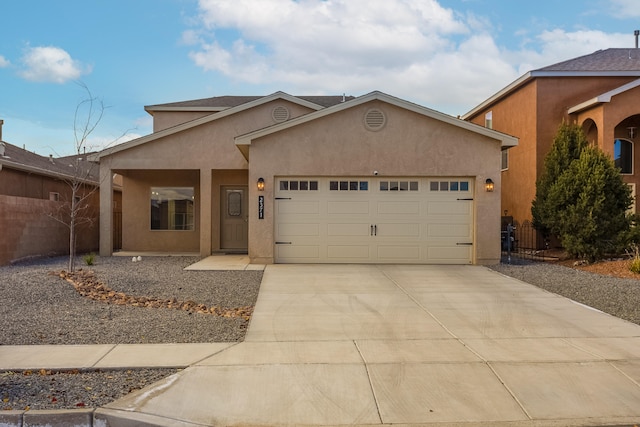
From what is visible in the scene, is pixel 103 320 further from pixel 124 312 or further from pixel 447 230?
pixel 447 230

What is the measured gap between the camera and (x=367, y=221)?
13.5 m

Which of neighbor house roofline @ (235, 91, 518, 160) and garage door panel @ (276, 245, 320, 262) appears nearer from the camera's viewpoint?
neighbor house roofline @ (235, 91, 518, 160)

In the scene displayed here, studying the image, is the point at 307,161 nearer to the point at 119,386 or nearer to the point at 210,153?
the point at 210,153

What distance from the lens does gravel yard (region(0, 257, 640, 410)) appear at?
4855 mm

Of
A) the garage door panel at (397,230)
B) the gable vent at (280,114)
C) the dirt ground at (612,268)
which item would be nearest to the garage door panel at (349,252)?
the garage door panel at (397,230)

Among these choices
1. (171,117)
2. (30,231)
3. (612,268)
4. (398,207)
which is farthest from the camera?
(171,117)

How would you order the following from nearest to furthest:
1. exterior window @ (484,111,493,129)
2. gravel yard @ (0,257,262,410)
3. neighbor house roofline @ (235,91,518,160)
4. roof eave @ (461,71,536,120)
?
1. gravel yard @ (0,257,262,410)
2. neighbor house roofline @ (235,91,518,160)
3. roof eave @ (461,71,536,120)
4. exterior window @ (484,111,493,129)

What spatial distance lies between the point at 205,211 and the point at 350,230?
16.4 feet

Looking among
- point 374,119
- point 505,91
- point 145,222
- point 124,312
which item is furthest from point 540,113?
point 124,312

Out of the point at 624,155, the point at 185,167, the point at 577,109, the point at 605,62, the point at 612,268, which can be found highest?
the point at 605,62

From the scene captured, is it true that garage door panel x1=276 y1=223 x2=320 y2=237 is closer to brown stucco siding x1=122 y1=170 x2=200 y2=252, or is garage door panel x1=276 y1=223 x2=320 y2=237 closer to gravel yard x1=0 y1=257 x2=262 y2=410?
gravel yard x1=0 y1=257 x2=262 y2=410

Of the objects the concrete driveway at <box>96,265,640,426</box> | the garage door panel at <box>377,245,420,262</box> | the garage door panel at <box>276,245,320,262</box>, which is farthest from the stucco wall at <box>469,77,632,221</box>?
the concrete driveway at <box>96,265,640,426</box>

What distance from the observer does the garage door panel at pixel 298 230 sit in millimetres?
13484

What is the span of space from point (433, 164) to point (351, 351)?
833 cm
